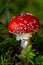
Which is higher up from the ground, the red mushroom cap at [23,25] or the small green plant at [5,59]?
the red mushroom cap at [23,25]

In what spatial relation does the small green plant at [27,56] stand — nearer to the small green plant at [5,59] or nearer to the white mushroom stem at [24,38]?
the small green plant at [5,59]

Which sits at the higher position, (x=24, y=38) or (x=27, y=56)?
(x=24, y=38)

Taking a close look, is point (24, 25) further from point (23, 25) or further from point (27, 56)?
point (27, 56)

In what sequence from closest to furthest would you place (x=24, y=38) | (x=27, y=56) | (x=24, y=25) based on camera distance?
(x=27, y=56)
(x=24, y=25)
(x=24, y=38)

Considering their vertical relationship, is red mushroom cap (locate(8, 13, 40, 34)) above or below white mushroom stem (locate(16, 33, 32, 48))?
above

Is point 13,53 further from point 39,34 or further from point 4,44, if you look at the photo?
point 39,34

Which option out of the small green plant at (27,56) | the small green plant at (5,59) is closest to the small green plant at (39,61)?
the small green plant at (27,56)

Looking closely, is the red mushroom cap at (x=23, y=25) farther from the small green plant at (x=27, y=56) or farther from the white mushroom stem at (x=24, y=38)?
the small green plant at (x=27, y=56)

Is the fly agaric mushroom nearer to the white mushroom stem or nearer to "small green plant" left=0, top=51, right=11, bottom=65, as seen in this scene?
the white mushroom stem

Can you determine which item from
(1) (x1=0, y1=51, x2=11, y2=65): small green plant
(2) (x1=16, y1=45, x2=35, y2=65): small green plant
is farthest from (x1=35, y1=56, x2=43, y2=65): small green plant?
(1) (x1=0, y1=51, x2=11, y2=65): small green plant

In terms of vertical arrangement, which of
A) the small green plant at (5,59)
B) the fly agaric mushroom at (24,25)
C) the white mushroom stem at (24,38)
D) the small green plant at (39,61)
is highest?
the fly agaric mushroom at (24,25)

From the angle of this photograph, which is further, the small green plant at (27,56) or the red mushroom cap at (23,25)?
the red mushroom cap at (23,25)

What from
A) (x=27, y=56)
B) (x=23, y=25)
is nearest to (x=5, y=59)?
(x=27, y=56)
